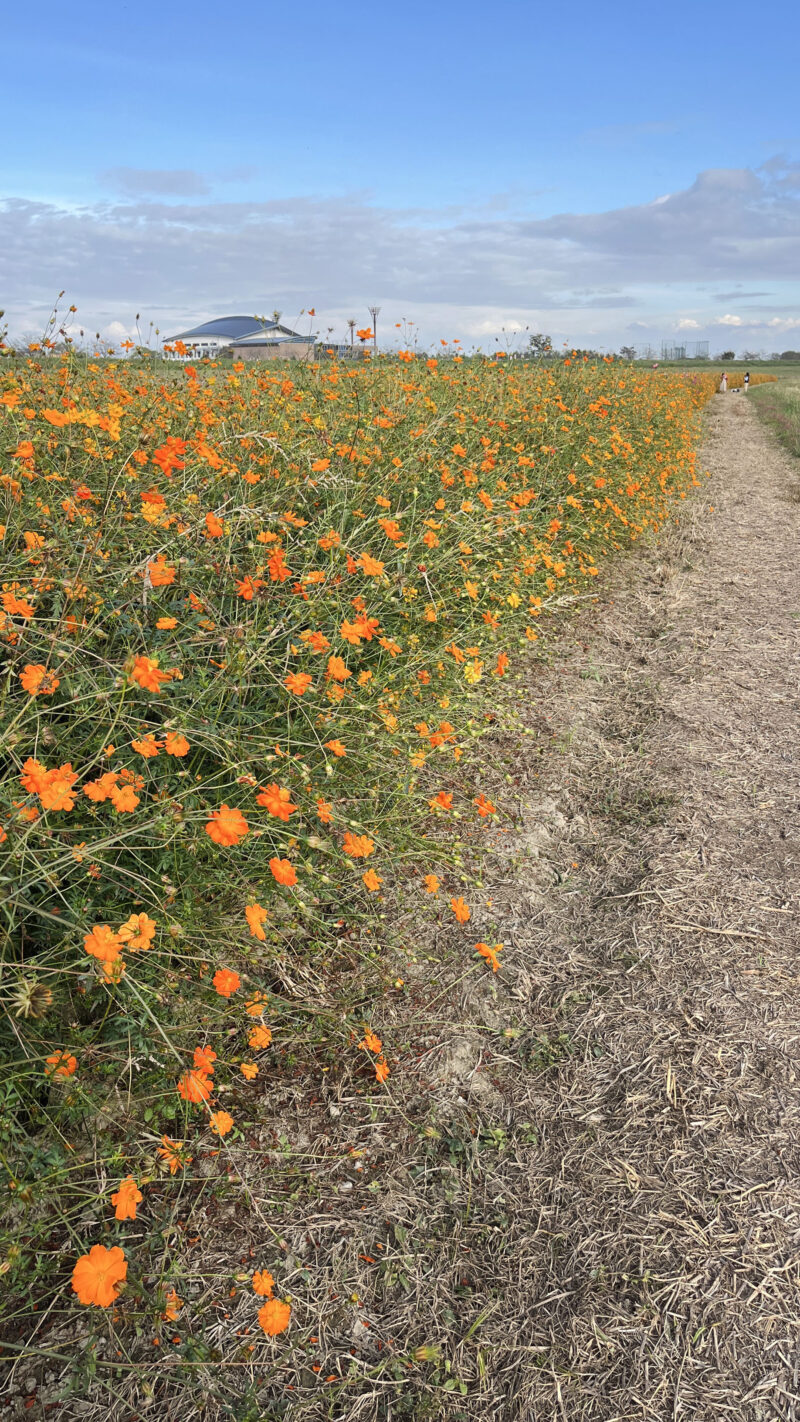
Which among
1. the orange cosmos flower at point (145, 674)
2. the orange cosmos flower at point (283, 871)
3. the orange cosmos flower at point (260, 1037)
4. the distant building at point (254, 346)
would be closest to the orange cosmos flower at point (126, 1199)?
the orange cosmos flower at point (260, 1037)

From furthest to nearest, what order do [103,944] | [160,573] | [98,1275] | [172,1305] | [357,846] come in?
[357,846] → [160,573] → [172,1305] → [103,944] → [98,1275]

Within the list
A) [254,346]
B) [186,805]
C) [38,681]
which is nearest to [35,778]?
Result: [38,681]

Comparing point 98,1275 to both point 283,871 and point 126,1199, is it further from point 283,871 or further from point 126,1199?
point 283,871

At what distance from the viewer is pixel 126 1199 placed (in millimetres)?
1290

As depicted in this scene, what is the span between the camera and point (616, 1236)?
1665 mm

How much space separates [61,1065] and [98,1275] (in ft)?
1.04

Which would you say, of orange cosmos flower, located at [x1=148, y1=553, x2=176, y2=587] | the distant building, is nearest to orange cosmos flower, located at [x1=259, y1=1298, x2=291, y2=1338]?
orange cosmos flower, located at [x1=148, y1=553, x2=176, y2=587]

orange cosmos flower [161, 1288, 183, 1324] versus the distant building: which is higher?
the distant building

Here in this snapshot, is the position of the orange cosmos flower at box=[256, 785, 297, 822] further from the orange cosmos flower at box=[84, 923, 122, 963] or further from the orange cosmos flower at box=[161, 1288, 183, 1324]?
the orange cosmos flower at box=[161, 1288, 183, 1324]

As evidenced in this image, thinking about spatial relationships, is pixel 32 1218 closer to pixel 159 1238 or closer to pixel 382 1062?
pixel 159 1238

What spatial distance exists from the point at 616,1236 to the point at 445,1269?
0.36 meters

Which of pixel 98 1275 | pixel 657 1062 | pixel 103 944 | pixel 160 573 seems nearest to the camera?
pixel 98 1275

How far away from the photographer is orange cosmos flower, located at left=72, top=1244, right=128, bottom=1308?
1.14 m

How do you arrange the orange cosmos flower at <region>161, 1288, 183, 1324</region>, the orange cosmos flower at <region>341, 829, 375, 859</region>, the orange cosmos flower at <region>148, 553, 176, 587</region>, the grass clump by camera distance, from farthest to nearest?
the grass clump, the orange cosmos flower at <region>341, 829, 375, 859</region>, the orange cosmos flower at <region>148, 553, 176, 587</region>, the orange cosmos flower at <region>161, 1288, 183, 1324</region>
